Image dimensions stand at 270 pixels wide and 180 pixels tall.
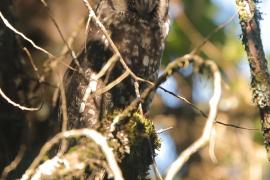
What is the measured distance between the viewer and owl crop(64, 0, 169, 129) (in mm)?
2615

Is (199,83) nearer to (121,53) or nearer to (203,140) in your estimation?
(121,53)

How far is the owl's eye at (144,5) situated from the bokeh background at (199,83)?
1139 millimetres

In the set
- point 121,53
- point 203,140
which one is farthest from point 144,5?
point 203,140

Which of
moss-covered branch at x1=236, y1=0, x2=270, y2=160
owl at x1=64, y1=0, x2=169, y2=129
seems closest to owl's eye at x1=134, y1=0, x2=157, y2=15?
owl at x1=64, y1=0, x2=169, y2=129

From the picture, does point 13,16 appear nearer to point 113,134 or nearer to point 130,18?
point 130,18

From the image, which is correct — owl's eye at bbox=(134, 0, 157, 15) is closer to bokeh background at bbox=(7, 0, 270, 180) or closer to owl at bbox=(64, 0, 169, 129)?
owl at bbox=(64, 0, 169, 129)

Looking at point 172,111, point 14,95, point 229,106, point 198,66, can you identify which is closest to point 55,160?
point 198,66

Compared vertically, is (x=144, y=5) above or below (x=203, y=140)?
above

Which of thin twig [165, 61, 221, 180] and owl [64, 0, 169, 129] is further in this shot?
owl [64, 0, 169, 129]

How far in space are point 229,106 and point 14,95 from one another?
190 cm

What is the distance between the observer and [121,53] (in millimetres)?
2664

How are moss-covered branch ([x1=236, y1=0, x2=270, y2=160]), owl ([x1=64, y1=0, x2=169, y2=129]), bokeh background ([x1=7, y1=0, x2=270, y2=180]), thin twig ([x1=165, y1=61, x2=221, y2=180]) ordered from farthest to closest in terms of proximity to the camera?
1. bokeh background ([x1=7, y1=0, x2=270, y2=180])
2. owl ([x1=64, y1=0, x2=169, y2=129])
3. moss-covered branch ([x1=236, y1=0, x2=270, y2=160])
4. thin twig ([x1=165, y1=61, x2=221, y2=180])

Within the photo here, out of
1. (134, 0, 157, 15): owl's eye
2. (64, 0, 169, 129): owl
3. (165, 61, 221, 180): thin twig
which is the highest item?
(134, 0, 157, 15): owl's eye

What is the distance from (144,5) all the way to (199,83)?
1.60m
